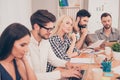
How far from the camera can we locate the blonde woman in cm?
261

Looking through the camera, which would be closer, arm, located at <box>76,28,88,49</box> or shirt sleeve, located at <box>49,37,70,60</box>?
shirt sleeve, located at <box>49,37,70,60</box>

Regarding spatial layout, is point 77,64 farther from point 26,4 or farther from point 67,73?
point 26,4

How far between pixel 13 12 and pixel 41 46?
1.51 meters

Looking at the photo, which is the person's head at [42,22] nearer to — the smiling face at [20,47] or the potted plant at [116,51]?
the smiling face at [20,47]

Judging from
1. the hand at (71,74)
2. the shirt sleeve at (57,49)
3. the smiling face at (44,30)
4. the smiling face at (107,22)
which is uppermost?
the smiling face at (44,30)

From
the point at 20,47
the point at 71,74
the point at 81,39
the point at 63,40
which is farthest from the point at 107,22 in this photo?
the point at 20,47

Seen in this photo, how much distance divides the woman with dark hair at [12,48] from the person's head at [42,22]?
1.56ft

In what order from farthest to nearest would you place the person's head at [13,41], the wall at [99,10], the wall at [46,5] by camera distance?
1. the wall at [99,10]
2. the wall at [46,5]
3. the person's head at [13,41]

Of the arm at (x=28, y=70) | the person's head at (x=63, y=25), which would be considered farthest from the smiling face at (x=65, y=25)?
the arm at (x=28, y=70)

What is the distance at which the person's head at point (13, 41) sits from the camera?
1.52 metres

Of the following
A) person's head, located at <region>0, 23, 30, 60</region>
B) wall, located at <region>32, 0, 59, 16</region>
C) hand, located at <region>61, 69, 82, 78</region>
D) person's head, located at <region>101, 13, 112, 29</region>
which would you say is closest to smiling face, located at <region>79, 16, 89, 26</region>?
person's head, located at <region>101, 13, 112, 29</region>

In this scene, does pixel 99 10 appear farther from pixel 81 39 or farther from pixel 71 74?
pixel 71 74

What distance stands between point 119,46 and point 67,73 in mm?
864

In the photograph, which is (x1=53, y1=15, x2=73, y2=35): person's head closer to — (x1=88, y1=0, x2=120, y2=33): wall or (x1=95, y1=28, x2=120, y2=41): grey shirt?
(x1=95, y1=28, x2=120, y2=41): grey shirt
